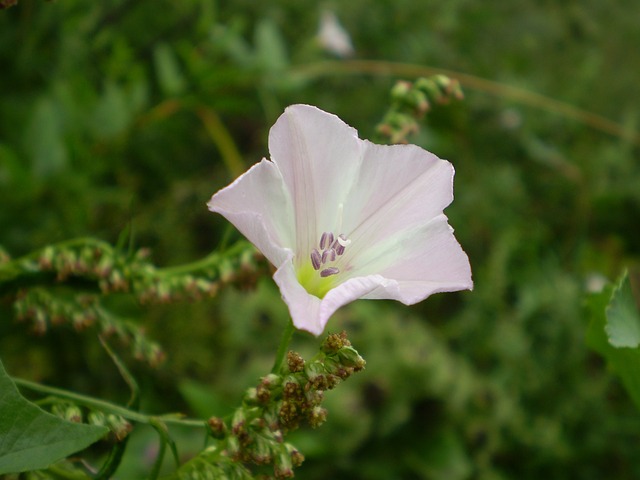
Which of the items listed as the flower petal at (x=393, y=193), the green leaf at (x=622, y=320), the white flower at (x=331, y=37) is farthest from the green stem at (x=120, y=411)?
the white flower at (x=331, y=37)

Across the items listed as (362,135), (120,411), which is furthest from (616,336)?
(362,135)

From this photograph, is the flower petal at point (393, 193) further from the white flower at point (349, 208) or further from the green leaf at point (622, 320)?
the green leaf at point (622, 320)

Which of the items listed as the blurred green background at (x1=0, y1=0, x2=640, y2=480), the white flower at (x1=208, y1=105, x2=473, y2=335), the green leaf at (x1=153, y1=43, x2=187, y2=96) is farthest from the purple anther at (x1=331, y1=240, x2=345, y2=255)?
the green leaf at (x1=153, y1=43, x2=187, y2=96)

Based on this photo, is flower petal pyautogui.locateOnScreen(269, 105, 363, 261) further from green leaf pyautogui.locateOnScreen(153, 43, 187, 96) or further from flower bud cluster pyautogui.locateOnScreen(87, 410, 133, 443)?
green leaf pyautogui.locateOnScreen(153, 43, 187, 96)

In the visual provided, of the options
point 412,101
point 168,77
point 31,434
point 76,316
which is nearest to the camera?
point 31,434

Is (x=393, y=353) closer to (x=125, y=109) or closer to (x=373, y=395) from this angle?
(x=373, y=395)

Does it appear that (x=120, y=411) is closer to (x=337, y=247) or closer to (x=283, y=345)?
(x=283, y=345)
